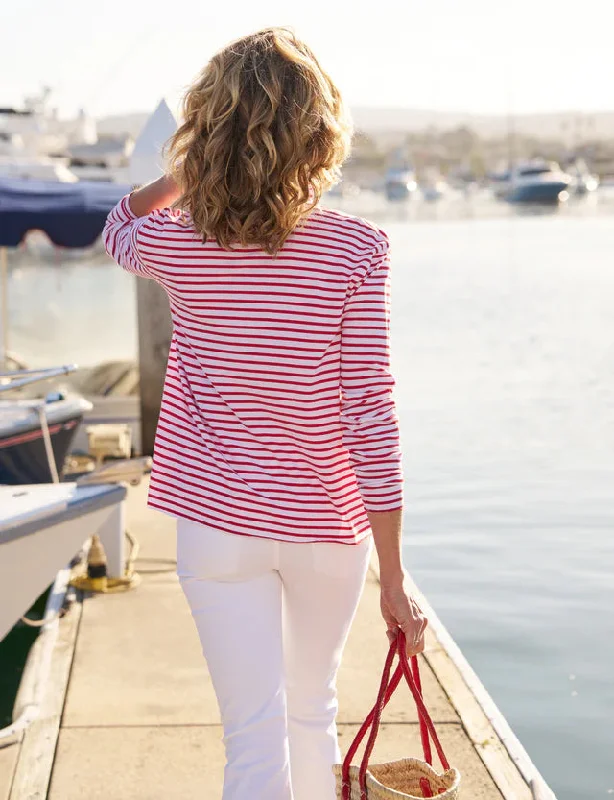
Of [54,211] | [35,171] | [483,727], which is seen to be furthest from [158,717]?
[35,171]

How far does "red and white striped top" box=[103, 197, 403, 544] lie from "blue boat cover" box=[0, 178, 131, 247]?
6.65m

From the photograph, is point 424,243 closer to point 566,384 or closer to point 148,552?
point 566,384

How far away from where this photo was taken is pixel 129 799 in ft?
13.4

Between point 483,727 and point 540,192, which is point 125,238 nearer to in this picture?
point 483,727

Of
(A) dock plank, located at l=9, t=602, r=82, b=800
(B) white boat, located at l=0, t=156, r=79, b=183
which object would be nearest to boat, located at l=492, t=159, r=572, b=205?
(B) white boat, located at l=0, t=156, r=79, b=183

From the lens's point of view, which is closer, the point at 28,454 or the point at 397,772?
the point at 397,772

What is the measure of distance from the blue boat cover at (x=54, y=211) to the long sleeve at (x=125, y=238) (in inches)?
252

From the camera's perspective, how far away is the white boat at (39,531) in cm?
464

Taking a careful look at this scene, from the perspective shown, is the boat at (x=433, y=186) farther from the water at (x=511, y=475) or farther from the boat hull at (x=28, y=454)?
the boat hull at (x=28, y=454)

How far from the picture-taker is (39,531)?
4766mm

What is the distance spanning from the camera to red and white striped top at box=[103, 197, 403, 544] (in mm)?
2408

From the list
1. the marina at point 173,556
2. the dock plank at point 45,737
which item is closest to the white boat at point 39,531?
the marina at point 173,556

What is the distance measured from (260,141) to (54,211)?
694 centimetres

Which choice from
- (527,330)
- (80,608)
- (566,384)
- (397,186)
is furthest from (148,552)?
(397,186)
